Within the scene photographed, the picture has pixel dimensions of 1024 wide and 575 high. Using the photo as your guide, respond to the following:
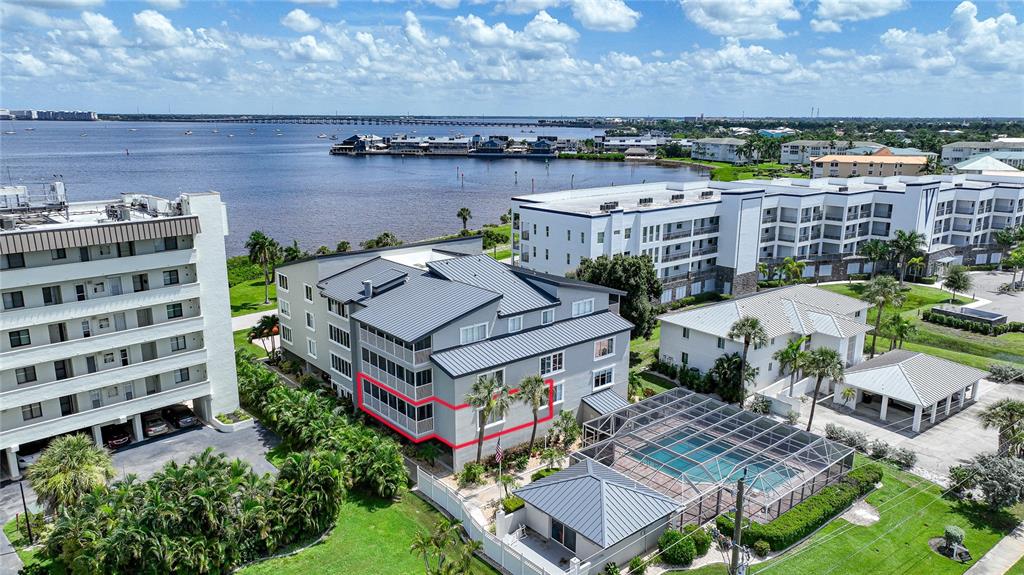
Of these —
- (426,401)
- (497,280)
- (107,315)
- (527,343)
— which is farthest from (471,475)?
(107,315)

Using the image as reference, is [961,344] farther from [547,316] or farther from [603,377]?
[547,316]

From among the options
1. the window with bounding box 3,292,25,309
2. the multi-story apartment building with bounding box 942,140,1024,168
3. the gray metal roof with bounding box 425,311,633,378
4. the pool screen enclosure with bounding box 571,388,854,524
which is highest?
the multi-story apartment building with bounding box 942,140,1024,168

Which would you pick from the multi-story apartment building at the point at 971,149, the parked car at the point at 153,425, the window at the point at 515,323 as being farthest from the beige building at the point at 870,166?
the parked car at the point at 153,425

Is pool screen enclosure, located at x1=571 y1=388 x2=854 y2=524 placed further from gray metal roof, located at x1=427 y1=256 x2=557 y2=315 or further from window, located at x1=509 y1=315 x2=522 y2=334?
gray metal roof, located at x1=427 y1=256 x2=557 y2=315

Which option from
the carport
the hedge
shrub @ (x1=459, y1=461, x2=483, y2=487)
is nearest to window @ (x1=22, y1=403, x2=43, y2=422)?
shrub @ (x1=459, y1=461, x2=483, y2=487)

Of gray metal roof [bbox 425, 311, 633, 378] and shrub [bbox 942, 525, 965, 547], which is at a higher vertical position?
gray metal roof [bbox 425, 311, 633, 378]

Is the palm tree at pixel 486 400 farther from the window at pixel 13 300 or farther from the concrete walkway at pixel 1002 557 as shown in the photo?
the window at pixel 13 300
